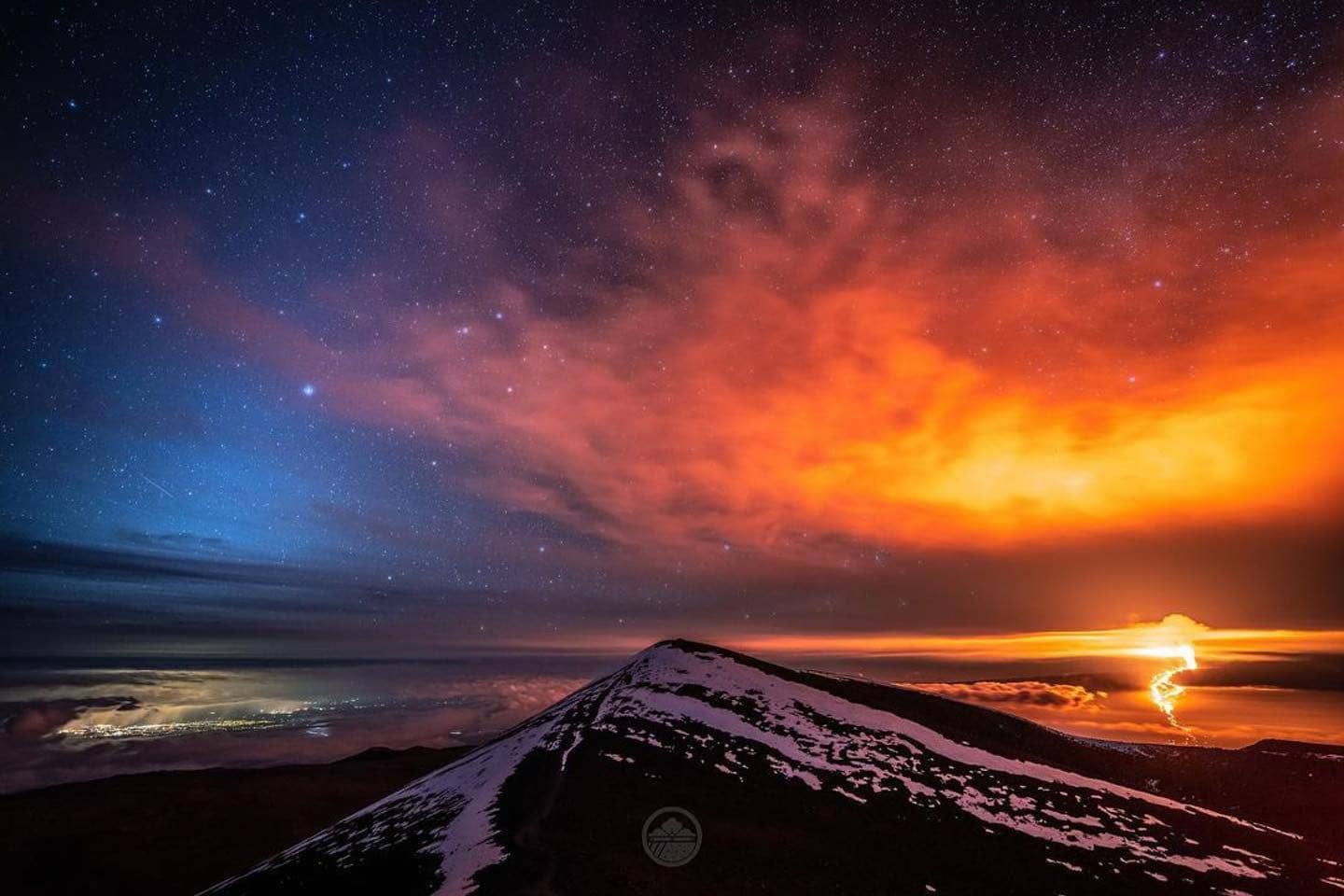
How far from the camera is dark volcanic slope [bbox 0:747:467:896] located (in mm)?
52938

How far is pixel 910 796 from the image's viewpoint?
4106 cm

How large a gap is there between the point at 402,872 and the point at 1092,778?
187ft

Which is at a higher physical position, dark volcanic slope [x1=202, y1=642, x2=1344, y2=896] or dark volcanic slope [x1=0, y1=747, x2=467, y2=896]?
dark volcanic slope [x1=202, y1=642, x2=1344, y2=896]

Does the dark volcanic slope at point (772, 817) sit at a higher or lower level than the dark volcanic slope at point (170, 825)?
higher

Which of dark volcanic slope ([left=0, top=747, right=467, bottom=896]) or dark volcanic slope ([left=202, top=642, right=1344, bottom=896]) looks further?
dark volcanic slope ([left=0, top=747, right=467, bottom=896])

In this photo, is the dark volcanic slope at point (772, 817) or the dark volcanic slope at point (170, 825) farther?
the dark volcanic slope at point (170, 825)

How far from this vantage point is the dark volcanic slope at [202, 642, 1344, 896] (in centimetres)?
2788

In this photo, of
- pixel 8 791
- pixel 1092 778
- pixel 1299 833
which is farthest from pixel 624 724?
pixel 8 791

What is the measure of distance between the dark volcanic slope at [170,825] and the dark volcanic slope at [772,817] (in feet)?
85.9

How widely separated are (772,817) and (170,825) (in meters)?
66.9

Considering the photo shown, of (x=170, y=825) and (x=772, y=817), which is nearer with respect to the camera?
(x=772, y=817)

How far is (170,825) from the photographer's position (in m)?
63.8

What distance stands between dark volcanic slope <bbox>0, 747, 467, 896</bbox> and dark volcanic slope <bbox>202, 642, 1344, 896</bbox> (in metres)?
26.2

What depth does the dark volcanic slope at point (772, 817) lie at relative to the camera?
27875mm
